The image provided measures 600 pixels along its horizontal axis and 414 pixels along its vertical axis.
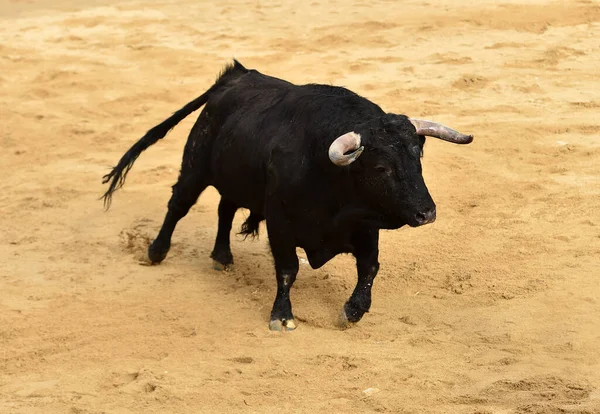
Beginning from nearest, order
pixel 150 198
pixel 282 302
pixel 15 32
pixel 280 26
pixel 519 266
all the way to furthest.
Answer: pixel 282 302
pixel 519 266
pixel 150 198
pixel 280 26
pixel 15 32

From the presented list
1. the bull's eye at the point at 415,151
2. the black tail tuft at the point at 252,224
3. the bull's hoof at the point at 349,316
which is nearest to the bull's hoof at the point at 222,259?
the black tail tuft at the point at 252,224

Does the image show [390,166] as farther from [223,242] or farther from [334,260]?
[223,242]

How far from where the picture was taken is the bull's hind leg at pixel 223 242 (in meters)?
8.08

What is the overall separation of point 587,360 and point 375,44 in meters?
7.99

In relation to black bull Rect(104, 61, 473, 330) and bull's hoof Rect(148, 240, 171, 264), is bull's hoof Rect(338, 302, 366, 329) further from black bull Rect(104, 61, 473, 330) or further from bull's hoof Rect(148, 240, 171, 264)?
bull's hoof Rect(148, 240, 171, 264)

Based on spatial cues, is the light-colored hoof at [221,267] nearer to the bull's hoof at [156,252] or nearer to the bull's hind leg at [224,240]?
the bull's hind leg at [224,240]

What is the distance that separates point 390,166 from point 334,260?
2.01 meters

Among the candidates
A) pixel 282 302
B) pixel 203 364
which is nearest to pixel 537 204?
pixel 282 302

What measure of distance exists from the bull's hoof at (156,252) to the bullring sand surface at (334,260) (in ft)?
0.63

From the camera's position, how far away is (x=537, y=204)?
873cm

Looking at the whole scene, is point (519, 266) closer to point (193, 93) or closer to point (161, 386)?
point (161, 386)

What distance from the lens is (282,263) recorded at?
697 centimetres

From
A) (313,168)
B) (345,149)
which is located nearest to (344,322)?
(313,168)

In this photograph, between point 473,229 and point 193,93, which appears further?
point 193,93
